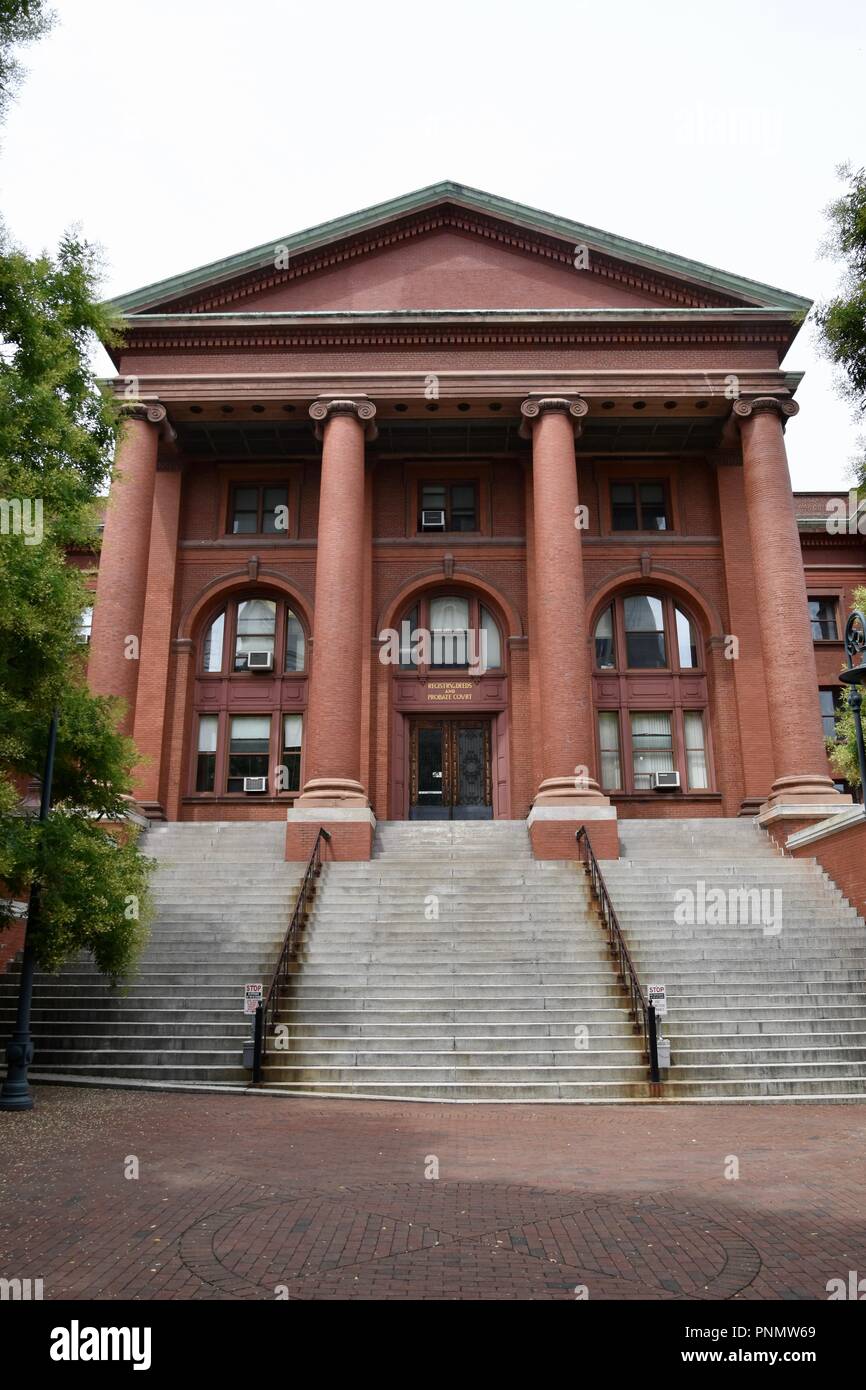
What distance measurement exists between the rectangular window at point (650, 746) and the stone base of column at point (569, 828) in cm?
563

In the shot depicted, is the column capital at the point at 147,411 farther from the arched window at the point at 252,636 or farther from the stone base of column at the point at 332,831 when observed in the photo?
the stone base of column at the point at 332,831

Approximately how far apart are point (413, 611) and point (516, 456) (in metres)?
5.36

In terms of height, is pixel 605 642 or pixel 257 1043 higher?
A: pixel 605 642

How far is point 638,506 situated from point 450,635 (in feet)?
21.5

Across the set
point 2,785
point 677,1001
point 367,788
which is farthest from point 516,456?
point 2,785

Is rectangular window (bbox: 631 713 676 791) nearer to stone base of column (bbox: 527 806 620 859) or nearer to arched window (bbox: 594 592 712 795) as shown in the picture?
arched window (bbox: 594 592 712 795)

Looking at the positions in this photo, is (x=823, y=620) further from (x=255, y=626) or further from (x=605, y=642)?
(x=255, y=626)

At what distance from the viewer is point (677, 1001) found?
46.1 feet

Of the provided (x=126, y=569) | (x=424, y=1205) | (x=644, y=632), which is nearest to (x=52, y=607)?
(x=424, y=1205)

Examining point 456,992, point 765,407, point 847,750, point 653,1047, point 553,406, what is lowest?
point 653,1047

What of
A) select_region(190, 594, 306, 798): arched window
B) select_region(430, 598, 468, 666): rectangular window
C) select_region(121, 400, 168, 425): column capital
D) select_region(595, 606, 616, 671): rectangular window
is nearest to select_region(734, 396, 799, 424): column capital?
select_region(595, 606, 616, 671): rectangular window

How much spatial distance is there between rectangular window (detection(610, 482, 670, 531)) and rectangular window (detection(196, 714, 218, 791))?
12.5 metres

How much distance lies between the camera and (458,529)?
90.1 feet
